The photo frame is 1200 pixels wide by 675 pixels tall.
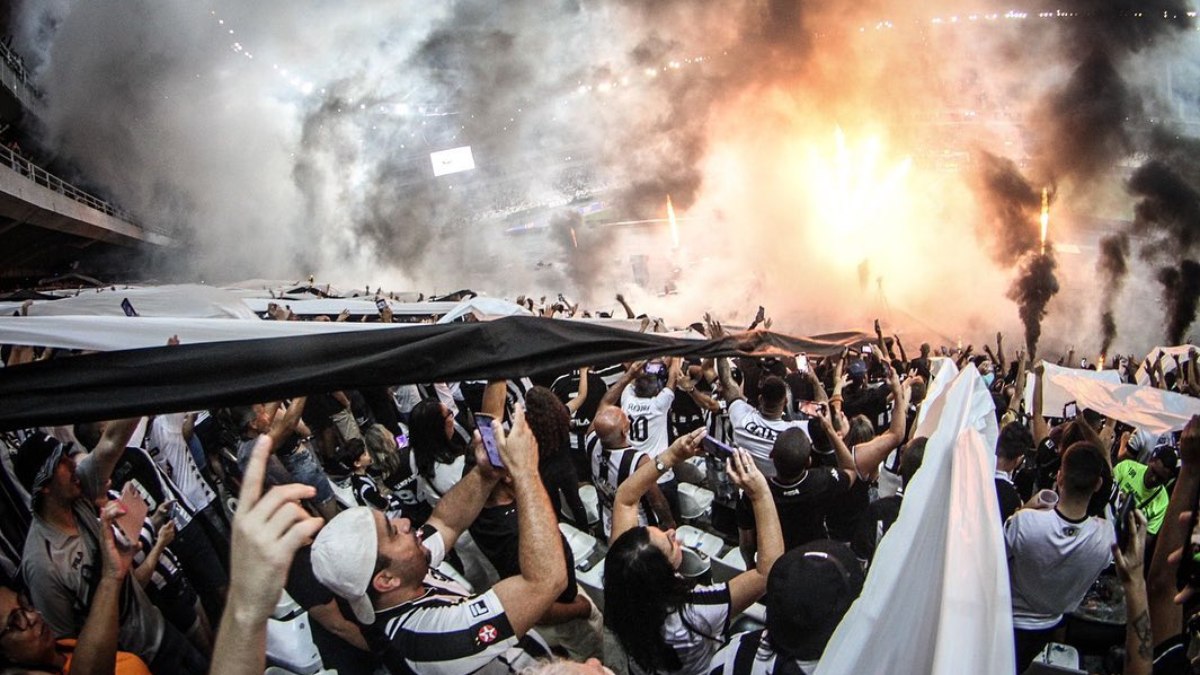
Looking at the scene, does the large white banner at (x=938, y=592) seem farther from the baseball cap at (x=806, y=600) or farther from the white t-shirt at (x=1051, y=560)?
the white t-shirt at (x=1051, y=560)

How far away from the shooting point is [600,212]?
2394 cm

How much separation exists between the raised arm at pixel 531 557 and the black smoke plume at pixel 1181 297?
81.3ft

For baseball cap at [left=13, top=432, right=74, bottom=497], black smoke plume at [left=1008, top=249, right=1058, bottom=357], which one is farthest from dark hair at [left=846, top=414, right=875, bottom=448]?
black smoke plume at [left=1008, top=249, right=1058, bottom=357]

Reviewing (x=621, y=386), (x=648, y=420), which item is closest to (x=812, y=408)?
(x=648, y=420)

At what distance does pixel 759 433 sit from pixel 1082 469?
1721 millimetres

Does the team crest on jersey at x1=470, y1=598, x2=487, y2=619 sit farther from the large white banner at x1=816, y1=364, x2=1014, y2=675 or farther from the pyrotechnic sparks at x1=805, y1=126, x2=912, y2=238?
the pyrotechnic sparks at x1=805, y1=126, x2=912, y2=238

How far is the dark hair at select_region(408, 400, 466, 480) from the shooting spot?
330 cm

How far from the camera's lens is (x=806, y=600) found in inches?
67.8

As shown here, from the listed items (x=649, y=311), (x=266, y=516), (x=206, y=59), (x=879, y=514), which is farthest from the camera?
(x=649, y=311)

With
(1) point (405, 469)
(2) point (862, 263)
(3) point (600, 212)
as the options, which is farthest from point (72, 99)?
(2) point (862, 263)

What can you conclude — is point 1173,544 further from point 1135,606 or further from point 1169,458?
point 1169,458

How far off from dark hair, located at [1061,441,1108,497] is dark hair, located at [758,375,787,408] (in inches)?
61.0

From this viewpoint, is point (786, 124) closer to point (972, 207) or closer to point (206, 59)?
point (972, 207)

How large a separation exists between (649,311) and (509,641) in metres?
18.2
